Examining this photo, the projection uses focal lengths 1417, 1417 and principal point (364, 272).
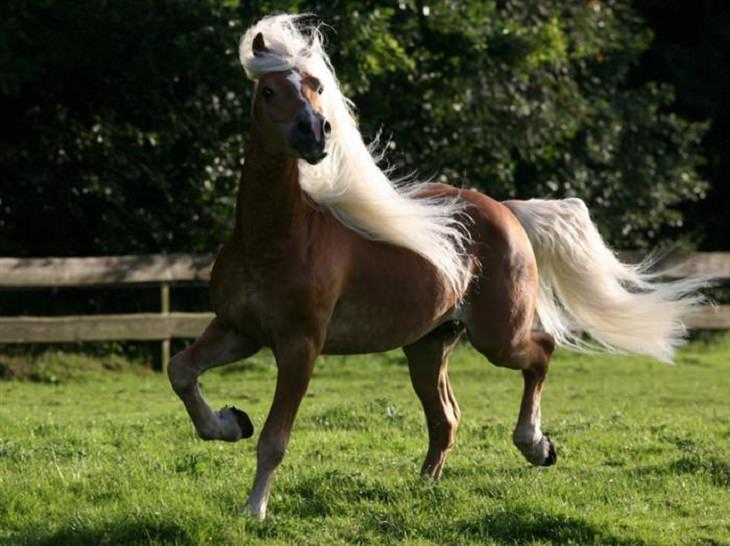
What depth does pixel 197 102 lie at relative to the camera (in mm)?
17703

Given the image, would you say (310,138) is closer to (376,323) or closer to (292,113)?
(292,113)

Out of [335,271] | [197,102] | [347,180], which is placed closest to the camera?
[335,271]

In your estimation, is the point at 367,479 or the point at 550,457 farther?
the point at 550,457

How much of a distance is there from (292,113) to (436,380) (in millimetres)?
2205

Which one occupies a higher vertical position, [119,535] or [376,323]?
[376,323]

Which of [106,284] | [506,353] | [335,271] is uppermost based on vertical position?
[335,271]

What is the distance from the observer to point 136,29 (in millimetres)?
16844

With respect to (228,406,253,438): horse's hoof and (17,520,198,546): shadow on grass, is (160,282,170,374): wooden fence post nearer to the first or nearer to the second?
(228,406,253,438): horse's hoof

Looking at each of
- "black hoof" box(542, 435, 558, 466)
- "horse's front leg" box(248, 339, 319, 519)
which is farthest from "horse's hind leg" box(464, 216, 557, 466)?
"horse's front leg" box(248, 339, 319, 519)

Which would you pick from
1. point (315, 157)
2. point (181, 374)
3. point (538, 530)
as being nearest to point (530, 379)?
point (538, 530)

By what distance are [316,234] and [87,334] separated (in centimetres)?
923

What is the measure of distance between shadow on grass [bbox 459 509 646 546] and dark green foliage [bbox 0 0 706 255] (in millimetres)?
9951

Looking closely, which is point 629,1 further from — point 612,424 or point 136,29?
point 612,424

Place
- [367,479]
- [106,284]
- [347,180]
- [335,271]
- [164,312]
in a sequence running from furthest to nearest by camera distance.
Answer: [164,312]
[106,284]
[367,479]
[347,180]
[335,271]
